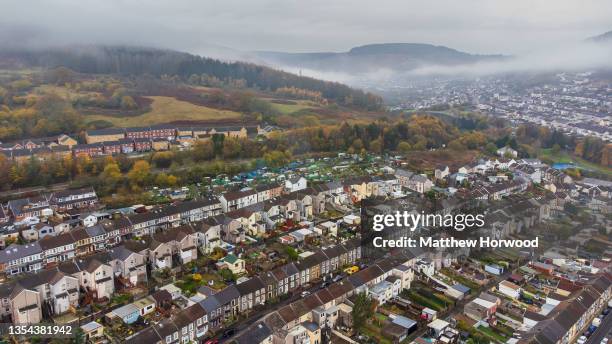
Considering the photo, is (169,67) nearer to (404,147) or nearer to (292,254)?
(404,147)

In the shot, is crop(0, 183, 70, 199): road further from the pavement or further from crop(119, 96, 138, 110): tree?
the pavement

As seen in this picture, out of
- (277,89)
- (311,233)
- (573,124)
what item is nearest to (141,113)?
(277,89)

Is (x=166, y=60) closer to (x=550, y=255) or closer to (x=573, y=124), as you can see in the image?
(x=573, y=124)

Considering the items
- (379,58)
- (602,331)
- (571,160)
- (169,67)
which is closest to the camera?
(602,331)

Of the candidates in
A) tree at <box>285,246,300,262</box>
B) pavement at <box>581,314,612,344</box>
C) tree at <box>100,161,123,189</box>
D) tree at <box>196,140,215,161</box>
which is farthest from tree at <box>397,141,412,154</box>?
pavement at <box>581,314,612,344</box>

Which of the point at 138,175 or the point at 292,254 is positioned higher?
the point at 138,175

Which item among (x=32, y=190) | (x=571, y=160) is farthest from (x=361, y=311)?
(x=571, y=160)
